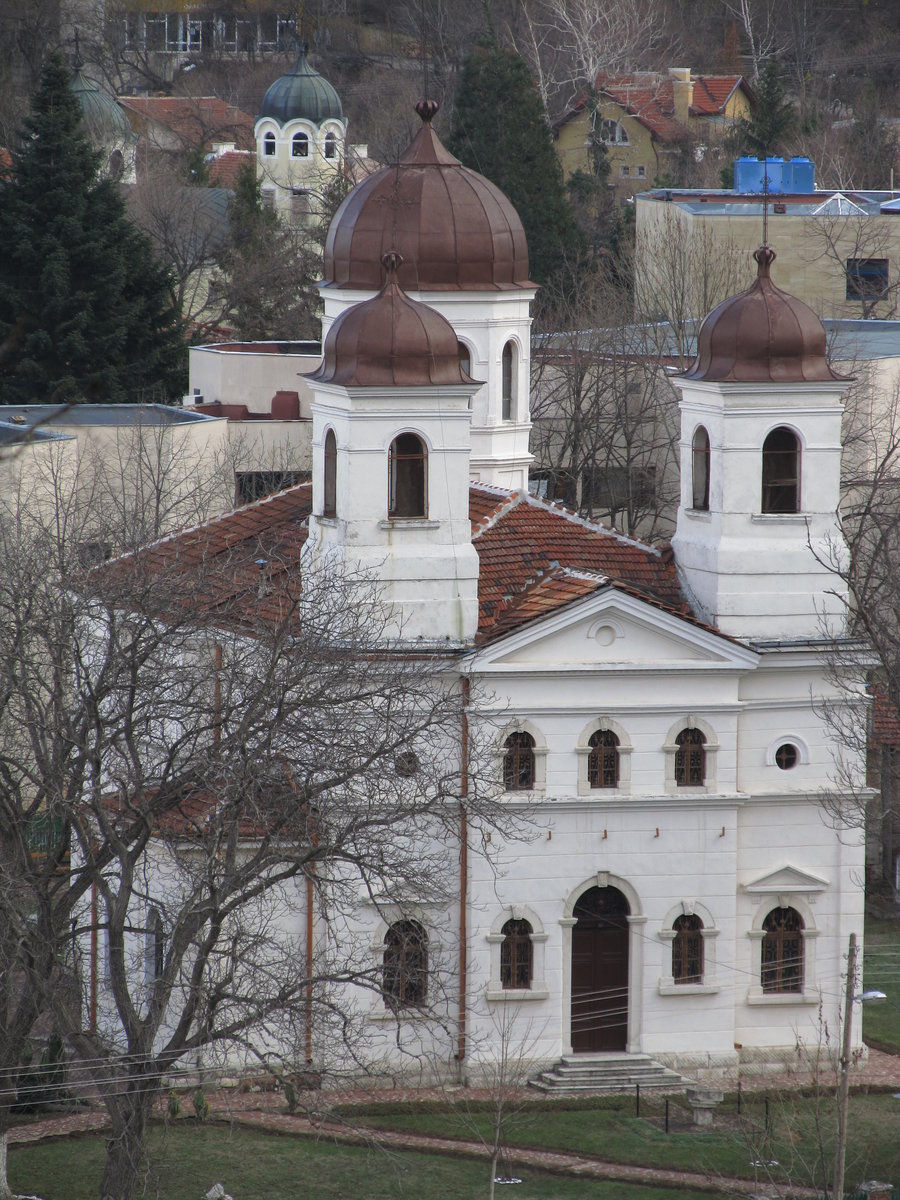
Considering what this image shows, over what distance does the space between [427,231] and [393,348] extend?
185 inches

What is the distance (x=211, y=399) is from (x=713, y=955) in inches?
1006

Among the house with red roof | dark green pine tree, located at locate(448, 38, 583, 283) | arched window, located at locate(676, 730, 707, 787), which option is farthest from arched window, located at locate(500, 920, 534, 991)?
the house with red roof

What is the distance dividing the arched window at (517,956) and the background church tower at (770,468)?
488cm

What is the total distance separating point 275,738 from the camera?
1161 inches

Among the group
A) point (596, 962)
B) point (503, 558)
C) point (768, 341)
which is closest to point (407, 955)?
point (596, 962)

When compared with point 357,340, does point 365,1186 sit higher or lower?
lower

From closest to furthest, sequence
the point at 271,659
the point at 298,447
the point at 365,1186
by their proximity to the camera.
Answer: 1. the point at 271,659
2. the point at 365,1186
3. the point at 298,447

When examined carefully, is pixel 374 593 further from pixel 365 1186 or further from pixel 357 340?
pixel 365 1186

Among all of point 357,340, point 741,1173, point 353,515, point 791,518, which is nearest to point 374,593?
point 353,515

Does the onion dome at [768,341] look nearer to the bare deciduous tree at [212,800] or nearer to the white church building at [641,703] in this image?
the white church building at [641,703]

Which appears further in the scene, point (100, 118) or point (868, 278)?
point (100, 118)

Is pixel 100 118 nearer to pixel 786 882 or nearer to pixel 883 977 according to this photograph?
pixel 883 977

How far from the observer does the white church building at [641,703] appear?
111ft

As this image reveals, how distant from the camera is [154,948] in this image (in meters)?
33.3
